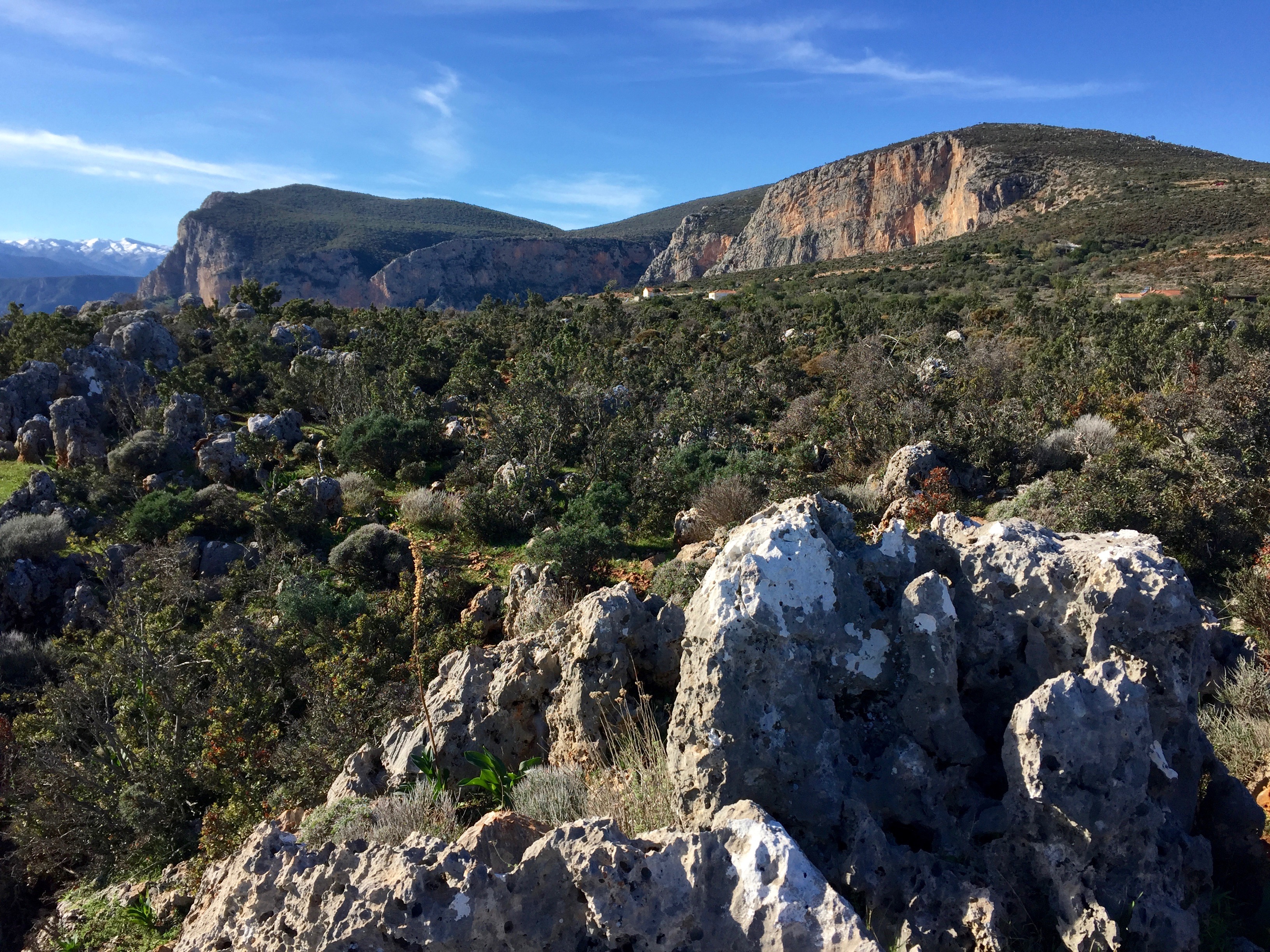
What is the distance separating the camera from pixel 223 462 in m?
14.1

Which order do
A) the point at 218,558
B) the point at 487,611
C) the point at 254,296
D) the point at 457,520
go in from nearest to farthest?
the point at 487,611 < the point at 218,558 < the point at 457,520 < the point at 254,296

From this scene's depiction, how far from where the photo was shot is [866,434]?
10.8 m

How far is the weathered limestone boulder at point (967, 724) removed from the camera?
2496mm

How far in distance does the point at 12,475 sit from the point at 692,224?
105m

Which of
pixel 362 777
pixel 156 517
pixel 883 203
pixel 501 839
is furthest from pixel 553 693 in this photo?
pixel 883 203

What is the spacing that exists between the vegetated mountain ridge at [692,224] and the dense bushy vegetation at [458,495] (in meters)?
40.3

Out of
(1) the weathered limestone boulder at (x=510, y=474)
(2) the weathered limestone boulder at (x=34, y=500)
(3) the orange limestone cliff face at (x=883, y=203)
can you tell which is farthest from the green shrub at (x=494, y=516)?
(3) the orange limestone cliff face at (x=883, y=203)

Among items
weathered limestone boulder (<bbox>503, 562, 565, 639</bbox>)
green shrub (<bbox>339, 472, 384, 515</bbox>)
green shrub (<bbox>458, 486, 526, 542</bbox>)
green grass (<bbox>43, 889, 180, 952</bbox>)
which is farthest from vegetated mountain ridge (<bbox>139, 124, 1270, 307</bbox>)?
green grass (<bbox>43, 889, 180, 952</bbox>)

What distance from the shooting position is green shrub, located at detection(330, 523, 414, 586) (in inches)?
387

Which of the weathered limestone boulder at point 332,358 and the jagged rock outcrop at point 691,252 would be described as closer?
the weathered limestone boulder at point 332,358

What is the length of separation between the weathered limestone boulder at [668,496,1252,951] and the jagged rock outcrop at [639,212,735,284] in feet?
344

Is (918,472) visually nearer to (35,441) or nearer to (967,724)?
(967,724)

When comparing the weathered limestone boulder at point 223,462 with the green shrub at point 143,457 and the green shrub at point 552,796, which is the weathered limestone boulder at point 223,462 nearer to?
the green shrub at point 143,457

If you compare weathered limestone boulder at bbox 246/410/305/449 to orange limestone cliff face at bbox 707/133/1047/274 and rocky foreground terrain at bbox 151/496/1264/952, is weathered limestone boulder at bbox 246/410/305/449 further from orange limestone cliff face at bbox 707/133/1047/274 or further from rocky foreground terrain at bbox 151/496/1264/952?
orange limestone cliff face at bbox 707/133/1047/274
